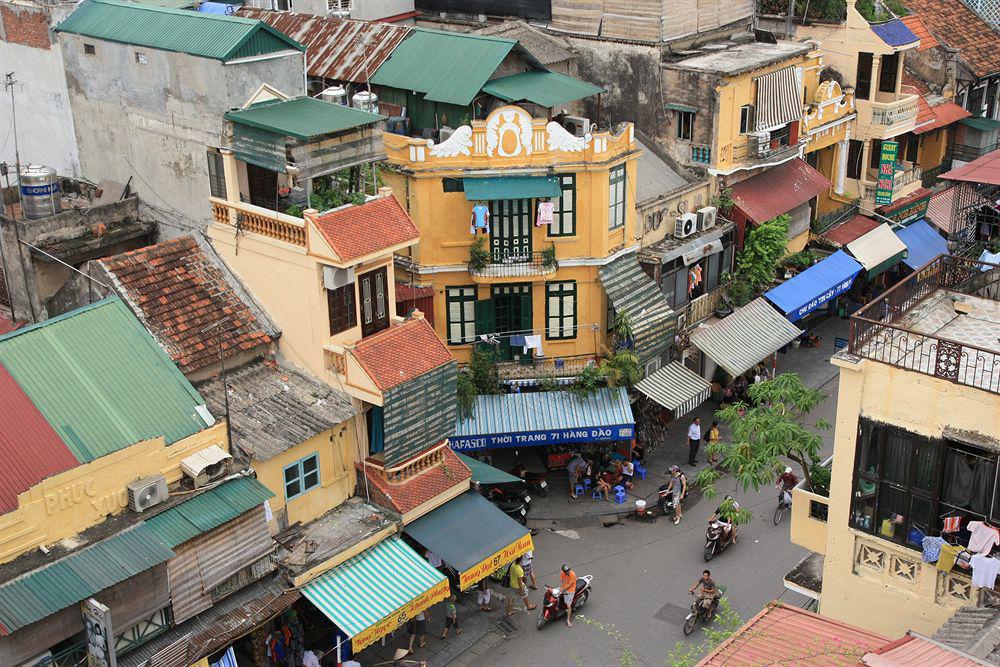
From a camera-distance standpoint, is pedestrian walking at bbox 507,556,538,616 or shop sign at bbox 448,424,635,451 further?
shop sign at bbox 448,424,635,451

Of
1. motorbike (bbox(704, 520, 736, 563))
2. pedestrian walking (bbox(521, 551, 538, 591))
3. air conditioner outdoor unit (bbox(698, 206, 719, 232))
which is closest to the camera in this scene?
pedestrian walking (bbox(521, 551, 538, 591))

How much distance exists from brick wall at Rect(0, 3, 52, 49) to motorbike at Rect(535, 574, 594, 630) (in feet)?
63.5

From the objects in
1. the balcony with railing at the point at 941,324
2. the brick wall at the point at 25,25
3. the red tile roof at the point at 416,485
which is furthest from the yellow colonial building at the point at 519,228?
the balcony with railing at the point at 941,324

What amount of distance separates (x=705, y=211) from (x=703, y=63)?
16.4ft

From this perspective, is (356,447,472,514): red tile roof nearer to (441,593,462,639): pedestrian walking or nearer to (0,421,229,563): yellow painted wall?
(441,593,462,639): pedestrian walking

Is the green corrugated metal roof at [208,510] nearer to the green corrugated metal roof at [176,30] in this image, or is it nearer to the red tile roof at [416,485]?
the red tile roof at [416,485]

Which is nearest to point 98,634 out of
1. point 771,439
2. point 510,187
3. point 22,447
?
point 22,447

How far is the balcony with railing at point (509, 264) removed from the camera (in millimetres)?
32219

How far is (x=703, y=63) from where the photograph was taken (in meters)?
37.6

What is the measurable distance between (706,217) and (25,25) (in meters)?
20.7

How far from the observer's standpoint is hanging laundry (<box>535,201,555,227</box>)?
3188 centimetres

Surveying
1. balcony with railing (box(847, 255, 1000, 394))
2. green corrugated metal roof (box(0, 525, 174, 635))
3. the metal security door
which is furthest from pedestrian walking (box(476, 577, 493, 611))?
balcony with railing (box(847, 255, 1000, 394))

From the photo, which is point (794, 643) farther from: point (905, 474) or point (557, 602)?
point (557, 602)

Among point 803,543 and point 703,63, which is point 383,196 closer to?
point 803,543
